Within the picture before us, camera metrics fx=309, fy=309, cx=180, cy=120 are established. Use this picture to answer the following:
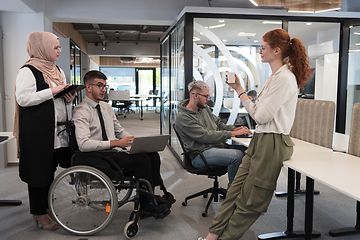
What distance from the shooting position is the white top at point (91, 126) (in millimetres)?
2494

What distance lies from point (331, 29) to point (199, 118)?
10.8ft

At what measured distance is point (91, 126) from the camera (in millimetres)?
2686

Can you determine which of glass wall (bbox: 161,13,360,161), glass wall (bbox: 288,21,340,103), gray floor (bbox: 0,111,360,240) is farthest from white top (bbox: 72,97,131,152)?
glass wall (bbox: 288,21,340,103)

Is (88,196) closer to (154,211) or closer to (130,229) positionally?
(130,229)

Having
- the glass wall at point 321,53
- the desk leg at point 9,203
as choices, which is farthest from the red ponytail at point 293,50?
the glass wall at point 321,53

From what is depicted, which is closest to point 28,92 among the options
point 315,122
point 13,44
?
point 315,122

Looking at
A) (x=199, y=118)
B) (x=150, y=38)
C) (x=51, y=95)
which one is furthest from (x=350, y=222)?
(x=150, y=38)

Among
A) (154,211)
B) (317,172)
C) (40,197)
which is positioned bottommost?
(154,211)

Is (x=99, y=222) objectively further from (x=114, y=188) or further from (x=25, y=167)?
(x=25, y=167)

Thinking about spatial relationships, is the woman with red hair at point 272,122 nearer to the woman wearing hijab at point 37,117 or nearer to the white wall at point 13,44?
the woman wearing hijab at point 37,117

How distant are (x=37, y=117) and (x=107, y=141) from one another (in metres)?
0.57

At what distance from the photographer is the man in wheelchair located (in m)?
2.49

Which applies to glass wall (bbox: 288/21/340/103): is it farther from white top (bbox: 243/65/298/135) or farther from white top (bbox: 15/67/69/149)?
white top (bbox: 15/67/69/149)

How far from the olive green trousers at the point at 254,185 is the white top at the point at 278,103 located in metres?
0.07
